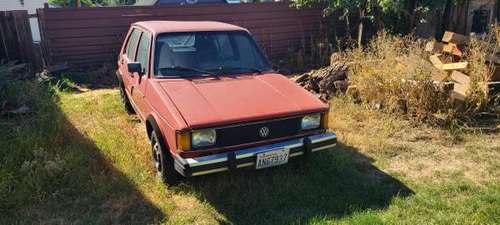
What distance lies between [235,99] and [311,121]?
32.4 inches

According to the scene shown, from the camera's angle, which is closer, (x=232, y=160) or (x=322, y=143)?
(x=232, y=160)

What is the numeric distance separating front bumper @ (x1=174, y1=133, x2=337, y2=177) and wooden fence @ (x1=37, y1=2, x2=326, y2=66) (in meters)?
7.46

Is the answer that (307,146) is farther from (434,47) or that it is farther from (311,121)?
(434,47)

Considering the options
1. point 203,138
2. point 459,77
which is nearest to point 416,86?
point 459,77

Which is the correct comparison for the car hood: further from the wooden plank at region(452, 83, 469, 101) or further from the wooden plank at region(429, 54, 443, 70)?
the wooden plank at region(429, 54, 443, 70)

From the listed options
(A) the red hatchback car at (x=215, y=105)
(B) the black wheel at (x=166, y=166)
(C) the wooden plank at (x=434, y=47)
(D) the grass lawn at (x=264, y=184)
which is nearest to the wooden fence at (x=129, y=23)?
(D) the grass lawn at (x=264, y=184)

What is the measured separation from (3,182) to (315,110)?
10.7 feet

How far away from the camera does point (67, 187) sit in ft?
14.1

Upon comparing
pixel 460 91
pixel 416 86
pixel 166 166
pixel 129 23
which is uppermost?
pixel 129 23

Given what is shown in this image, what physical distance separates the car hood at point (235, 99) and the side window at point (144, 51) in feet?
1.66

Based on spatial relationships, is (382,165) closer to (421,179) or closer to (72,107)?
(421,179)

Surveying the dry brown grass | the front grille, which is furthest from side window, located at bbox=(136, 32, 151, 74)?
the dry brown grass

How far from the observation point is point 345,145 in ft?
17.9

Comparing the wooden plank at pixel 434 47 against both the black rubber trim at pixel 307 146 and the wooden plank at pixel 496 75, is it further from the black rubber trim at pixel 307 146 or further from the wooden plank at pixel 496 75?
the black rubber trim at pixel 307 146
